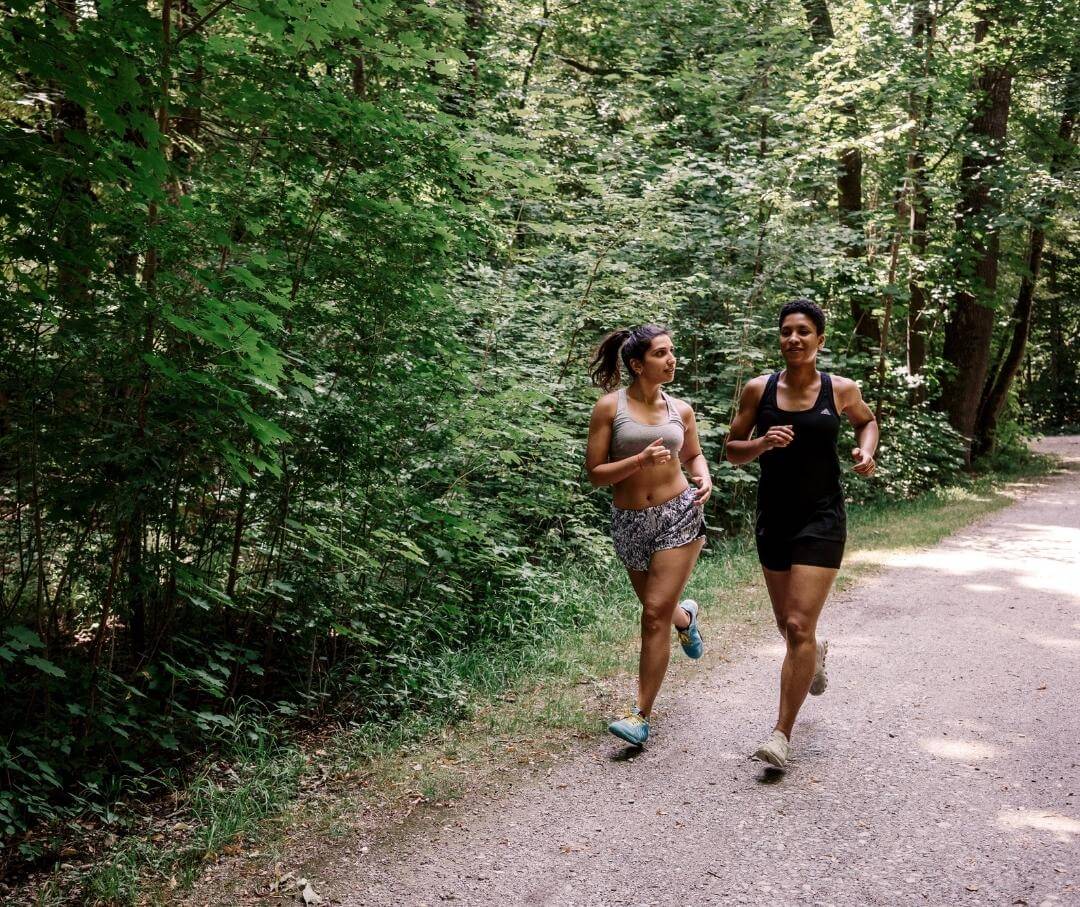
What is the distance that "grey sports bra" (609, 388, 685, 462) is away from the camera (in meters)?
4.94

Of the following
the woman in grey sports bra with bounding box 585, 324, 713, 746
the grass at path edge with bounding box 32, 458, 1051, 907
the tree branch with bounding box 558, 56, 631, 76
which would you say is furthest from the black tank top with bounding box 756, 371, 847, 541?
the tree branch with bounding box 558, 56, 631, 76

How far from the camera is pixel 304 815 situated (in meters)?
4.36

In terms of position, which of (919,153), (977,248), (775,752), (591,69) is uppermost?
(591,69)

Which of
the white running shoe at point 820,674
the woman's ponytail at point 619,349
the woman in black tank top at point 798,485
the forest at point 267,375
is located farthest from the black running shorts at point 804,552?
the forest at point 267,375

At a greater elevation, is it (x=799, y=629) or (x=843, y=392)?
(x=843, y=392)

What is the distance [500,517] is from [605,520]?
3412 mm

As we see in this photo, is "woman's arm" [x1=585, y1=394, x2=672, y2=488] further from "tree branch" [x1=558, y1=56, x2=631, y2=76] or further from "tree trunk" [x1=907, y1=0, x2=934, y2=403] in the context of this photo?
"tree branch" [x1=558, y1=56, x2=631, y2=76]

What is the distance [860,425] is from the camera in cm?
502

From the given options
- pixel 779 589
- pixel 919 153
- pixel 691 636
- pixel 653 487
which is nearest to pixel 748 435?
pixel 653 487

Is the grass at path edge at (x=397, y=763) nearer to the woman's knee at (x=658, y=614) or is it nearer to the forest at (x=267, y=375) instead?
the forest at (x=267, y=375)

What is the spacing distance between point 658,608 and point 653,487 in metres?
0.68

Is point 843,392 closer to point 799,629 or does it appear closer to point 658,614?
point 799,629

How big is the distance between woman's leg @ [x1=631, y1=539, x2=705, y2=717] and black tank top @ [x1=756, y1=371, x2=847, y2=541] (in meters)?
0.50

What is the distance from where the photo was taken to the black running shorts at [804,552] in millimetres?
4582
